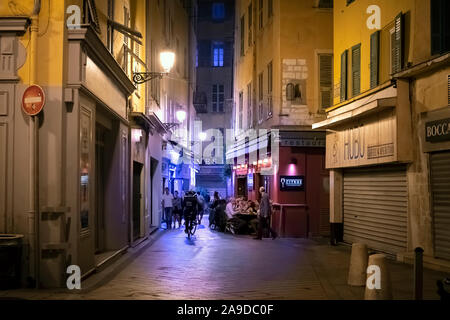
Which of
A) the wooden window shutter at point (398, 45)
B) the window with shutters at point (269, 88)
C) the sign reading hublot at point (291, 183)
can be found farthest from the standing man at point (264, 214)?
the wooden window shutter at point (398, 45)

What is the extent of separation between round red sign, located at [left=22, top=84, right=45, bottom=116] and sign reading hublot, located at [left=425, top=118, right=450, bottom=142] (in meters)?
8.06

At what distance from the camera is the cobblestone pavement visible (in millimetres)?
9617

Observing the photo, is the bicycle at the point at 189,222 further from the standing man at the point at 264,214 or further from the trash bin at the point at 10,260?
the trash bin at the point at 10,260

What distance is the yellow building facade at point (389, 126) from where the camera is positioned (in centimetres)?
1233

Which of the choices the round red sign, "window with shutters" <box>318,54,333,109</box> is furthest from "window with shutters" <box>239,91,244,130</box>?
the round red sign

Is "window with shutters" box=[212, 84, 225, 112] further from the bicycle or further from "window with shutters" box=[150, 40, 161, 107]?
the bicycle

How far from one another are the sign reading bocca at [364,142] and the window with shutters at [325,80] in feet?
9.38

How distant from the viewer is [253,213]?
2255 cm

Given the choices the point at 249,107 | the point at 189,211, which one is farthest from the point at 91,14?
the point at 249,107

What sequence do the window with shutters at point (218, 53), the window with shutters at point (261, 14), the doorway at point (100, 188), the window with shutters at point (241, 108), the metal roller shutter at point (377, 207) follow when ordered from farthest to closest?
1. the window with shutters at point (218, 53)
2. the window with shutters at point (241, 108)
3. the window with shutters at point (261, 14)
4. the doorway at point (100, 188)
5. the metal roller shutter at point (377, 207)

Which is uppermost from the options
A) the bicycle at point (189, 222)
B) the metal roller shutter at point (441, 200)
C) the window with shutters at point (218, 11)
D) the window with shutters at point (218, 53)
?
the window with shutters at point (218, 11)

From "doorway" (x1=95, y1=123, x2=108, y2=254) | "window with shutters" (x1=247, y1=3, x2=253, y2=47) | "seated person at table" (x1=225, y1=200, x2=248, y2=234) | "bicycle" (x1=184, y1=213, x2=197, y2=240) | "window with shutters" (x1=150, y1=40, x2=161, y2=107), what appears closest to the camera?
"doorway" (x1=95, y1=123, x2=108, y2=254)

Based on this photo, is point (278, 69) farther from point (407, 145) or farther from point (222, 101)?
point (222, 101)
